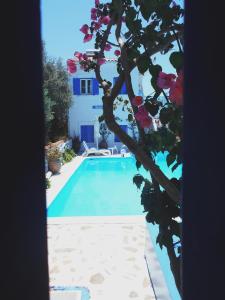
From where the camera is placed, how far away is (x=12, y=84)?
0.48 meters

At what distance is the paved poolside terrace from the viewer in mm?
3679

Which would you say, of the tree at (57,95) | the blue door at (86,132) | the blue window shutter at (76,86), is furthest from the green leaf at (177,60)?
the blue window shutter at (76,86)

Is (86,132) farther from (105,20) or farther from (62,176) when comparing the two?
(105,20)

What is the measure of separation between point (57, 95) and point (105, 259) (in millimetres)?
11102

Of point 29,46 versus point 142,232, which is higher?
point 29,46

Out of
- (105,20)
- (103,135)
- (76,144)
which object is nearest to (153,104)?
(105,20)

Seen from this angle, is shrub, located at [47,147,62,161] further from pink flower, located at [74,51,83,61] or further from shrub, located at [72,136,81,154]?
pink flower, located at [74,51,83,61]

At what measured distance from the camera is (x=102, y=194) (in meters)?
8.99

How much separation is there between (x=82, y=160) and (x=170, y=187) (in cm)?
1227

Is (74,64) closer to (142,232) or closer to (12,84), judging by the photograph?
(12,84)

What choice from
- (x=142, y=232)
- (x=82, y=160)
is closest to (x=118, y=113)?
(x=82, y=160)

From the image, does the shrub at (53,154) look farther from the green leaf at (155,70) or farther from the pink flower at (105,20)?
the green leaf at (155,70)

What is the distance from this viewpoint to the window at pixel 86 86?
53.4 feet

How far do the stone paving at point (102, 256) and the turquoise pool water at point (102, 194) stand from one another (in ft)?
1.18
